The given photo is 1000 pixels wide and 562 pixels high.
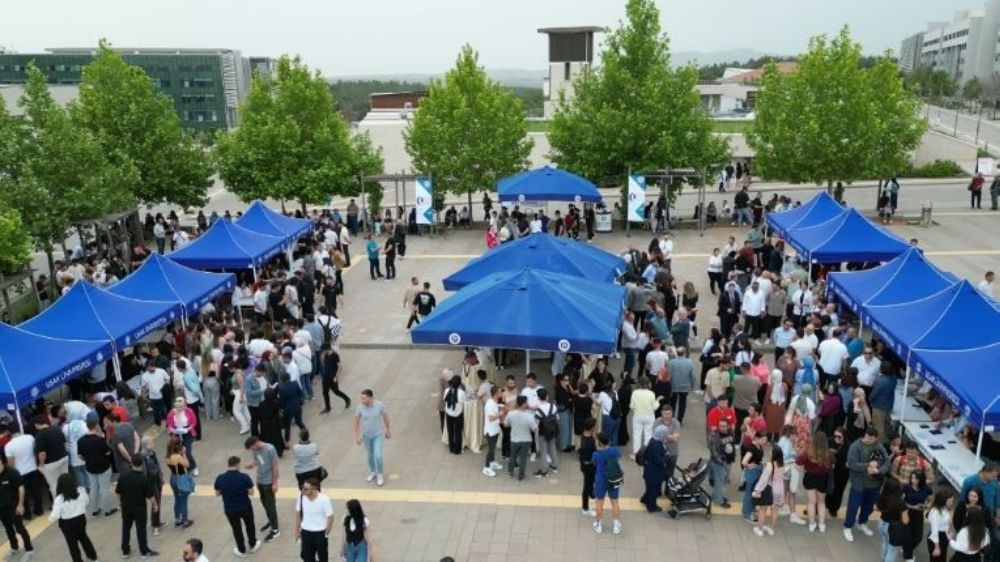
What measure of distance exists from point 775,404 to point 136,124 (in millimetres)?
23056

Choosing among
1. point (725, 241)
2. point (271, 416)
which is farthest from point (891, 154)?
point (271, 416)

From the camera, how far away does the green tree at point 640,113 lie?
977 inches

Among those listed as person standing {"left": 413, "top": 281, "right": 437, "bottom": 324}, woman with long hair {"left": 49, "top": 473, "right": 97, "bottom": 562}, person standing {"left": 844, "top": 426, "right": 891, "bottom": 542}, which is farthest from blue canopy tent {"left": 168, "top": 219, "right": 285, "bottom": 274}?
person standing {"left": 844, "top": 426, "right": 891, "bottom": 542}

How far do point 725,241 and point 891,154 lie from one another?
723cm

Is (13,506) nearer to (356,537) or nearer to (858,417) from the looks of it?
(356,537)

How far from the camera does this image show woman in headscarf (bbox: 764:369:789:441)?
10.7 m

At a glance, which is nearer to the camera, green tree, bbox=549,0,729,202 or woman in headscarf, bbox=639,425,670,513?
woman in headscarf, bbox=639,425,670,513

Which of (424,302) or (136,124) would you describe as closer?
(424,302)

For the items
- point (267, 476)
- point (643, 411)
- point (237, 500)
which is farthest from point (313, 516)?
point (643, 411)

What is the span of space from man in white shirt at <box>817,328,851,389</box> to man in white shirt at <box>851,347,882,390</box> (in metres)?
0.44

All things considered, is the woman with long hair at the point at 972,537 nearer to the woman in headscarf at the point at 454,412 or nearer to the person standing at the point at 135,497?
the woman in headscarf at the point at 454,412

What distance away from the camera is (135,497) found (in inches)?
333

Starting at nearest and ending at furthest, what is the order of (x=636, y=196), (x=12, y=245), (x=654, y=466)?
(x=654, y=466)
(x=12, y=245)
(x=636, y=196)

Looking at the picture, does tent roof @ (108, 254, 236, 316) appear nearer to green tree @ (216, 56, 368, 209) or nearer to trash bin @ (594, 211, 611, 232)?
green tree @ (216, 56, 368, 209)
